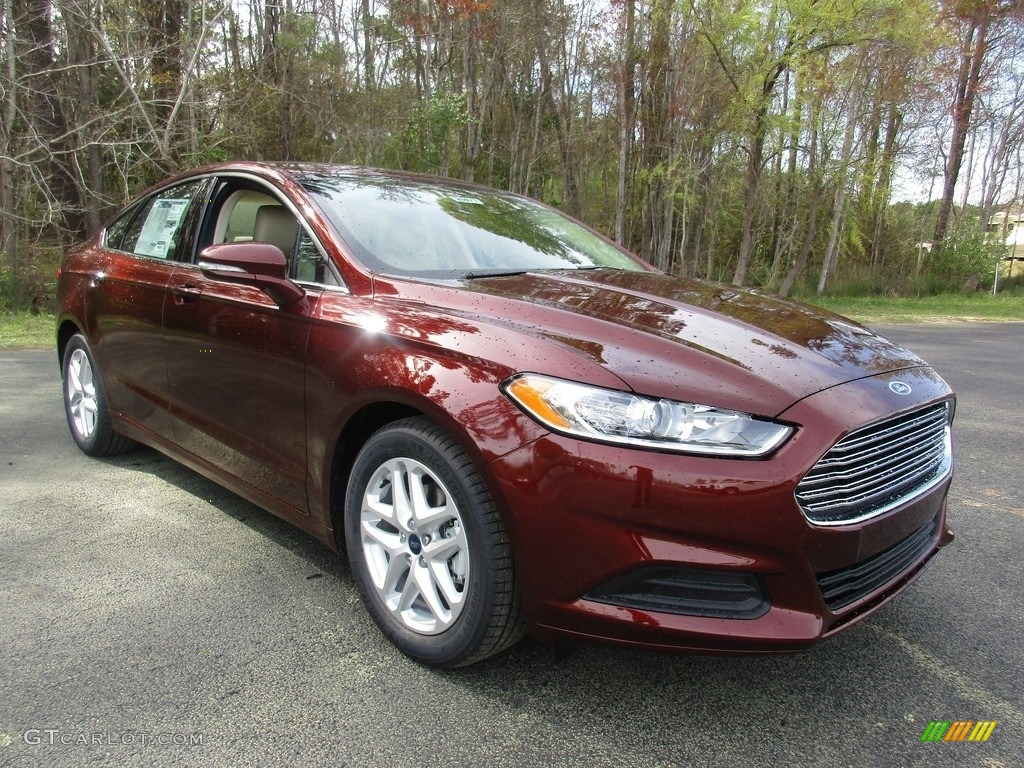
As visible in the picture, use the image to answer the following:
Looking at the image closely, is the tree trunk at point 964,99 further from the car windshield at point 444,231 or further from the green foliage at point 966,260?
the car windshield at point 444,231

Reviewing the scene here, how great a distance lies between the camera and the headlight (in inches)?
69.2

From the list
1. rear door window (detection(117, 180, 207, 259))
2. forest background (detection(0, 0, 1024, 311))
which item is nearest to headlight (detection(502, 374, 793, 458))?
rear door window (detection(117, 180, 207, 259))

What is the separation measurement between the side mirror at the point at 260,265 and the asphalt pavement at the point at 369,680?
3.58ft

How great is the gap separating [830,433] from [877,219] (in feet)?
94.3

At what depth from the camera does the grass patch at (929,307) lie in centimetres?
1566

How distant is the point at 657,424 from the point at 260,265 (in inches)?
60.2

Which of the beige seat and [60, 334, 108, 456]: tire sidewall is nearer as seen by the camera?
the beige seat

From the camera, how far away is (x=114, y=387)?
3740 millimetres

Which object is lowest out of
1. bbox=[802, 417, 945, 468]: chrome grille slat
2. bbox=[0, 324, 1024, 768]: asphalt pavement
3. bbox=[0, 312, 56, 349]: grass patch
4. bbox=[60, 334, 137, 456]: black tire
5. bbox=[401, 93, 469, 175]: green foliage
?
bbox=[0, 312, 56, 349]: grass patch

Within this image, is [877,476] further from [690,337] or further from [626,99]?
[626,99]

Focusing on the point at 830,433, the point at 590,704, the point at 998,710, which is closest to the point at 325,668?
the point at 590,704

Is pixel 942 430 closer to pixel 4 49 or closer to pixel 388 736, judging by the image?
pixel 388 736

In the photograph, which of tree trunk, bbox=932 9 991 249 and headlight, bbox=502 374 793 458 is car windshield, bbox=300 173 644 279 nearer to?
headlight, bbox=502 374 793 458

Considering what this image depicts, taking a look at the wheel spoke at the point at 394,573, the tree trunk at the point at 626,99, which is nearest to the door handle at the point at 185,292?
the wheel spoke at the point at 394,573
